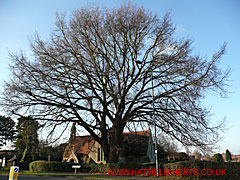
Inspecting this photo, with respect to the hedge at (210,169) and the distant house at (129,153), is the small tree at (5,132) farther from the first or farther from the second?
the hedge at (210,169)

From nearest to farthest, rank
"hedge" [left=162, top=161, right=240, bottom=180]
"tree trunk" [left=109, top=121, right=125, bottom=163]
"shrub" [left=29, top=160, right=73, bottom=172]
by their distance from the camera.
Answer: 1. "hedge" [left=162, top=161, right=240, bottom=180]
2. "tree trunk" [left=109, top=121, right=125, bottom=163]
3. "shrub" [left=29, top=160, right=73, bottom=172]

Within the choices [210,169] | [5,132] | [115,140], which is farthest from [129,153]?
[5,132]

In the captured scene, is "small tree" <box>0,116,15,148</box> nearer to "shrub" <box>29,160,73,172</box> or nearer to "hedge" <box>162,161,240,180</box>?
"shrub" <box>29,160,73,172</box>

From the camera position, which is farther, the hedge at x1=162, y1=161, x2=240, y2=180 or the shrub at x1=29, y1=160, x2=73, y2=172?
the shrub at x1=29, y1=160, x2=73, y2=172

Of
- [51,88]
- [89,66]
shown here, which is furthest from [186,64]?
[51,88]

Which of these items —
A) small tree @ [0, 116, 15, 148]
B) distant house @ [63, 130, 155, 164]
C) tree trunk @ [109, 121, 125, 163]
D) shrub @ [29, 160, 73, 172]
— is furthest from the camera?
small tree @ [0, 116, 15, 148]

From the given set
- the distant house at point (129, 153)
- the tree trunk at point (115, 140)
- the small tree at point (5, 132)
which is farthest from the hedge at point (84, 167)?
the small tree at point (5, 132)

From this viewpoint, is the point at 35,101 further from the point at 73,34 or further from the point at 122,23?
the point at 122,23

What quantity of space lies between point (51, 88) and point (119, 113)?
6.98m

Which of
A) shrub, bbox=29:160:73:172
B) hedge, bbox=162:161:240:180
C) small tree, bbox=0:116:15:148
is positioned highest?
small tree, bbox=0:116:15:148

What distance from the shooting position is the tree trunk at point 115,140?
20.3 metres

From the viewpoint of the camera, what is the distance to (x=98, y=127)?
69.4 ft

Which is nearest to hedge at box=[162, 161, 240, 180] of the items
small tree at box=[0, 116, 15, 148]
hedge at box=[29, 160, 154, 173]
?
hedge at box=[29, 160, 154, 173]

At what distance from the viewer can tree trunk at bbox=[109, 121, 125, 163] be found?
20.3 m
